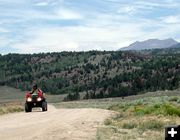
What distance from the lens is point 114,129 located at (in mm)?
20172

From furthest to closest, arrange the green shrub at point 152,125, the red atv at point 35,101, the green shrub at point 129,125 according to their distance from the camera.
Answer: the red atv at point 35,101 < the green shrub at point 129,125 < the green shrub at point 152,125

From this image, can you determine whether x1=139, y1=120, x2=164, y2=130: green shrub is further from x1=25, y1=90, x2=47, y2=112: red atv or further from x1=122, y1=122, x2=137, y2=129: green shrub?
x1=25, y1=90, x2=47, y2=112: red atv

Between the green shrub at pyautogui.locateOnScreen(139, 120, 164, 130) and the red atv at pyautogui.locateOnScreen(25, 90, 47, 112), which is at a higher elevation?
the red atv at pyautogui.locateOnScreen(25, 90, 47, 112)

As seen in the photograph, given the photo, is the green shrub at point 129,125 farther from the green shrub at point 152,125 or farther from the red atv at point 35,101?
the red atv at point 35,101

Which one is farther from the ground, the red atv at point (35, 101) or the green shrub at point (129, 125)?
the red atv at point (35, 101)

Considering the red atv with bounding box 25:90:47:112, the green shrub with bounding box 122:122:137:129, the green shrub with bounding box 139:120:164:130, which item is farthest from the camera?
the red atv with bounding box 25:90:47:112

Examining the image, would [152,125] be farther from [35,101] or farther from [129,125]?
[35,101]

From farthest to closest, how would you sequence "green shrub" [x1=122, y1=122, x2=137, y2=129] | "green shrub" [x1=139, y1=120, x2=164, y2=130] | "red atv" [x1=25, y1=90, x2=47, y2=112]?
"red atv" [x1=25, y1=90, x2=47, y2=112] < "green shrub" [x1=122, y1=122, x2=137, y2=129] < "green shrub" [x1=139, y1=120, x2=164, y2=130]

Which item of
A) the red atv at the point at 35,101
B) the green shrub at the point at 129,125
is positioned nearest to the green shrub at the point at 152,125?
the green shrub at the point at 129,125

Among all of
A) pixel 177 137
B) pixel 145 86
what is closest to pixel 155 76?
pixel 145 86

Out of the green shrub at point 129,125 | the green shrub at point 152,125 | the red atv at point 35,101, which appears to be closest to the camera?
the green shrub at point 152,125

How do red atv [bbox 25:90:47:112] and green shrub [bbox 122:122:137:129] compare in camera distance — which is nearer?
green shrub [bbox 122:122:137:129]

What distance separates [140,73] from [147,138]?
17523cm

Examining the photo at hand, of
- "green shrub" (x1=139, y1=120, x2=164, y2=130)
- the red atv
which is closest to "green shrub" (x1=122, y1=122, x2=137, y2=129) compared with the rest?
"green shrub" (x1=139, y1=120, x2=164, y2=130)
